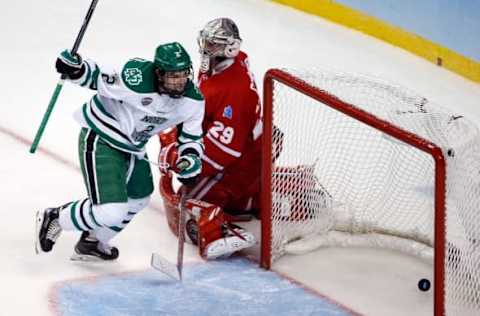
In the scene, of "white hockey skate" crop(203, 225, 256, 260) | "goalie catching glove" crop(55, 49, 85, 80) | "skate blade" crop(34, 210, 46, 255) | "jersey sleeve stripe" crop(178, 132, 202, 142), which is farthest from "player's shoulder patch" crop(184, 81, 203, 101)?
"skate blade" crop(34, 210, 46, 255)

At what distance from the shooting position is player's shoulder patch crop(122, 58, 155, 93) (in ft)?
11.1

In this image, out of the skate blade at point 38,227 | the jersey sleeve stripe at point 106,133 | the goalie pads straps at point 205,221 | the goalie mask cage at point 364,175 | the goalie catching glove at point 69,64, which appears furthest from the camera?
the goalie pads straps at point 205,221

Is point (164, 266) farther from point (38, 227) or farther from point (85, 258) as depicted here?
point (38, 227)

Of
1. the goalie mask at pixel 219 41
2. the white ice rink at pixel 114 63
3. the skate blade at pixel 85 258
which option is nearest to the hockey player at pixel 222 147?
the goalie mask at pixel 219 41

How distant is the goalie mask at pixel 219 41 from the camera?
375 centimetres

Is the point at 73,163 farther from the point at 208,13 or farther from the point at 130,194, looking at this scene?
the point at 208,13

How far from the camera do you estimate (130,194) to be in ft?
11.7

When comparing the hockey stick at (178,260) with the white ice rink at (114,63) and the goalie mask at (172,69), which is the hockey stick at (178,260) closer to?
the white ice rink at (114,63)

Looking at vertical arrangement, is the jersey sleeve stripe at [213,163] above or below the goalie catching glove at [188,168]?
below

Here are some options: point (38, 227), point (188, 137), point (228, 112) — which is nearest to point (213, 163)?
point (228, 112)

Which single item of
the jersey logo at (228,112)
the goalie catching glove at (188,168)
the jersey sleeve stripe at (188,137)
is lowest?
the goalie catching glove at (188,168)

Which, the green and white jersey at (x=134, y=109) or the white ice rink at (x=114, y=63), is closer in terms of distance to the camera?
the green and white jersey at (x=134, y=109)

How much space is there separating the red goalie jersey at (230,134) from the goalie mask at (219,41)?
1.6 inches

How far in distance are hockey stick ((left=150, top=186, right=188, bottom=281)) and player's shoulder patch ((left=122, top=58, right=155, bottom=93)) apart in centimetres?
38
